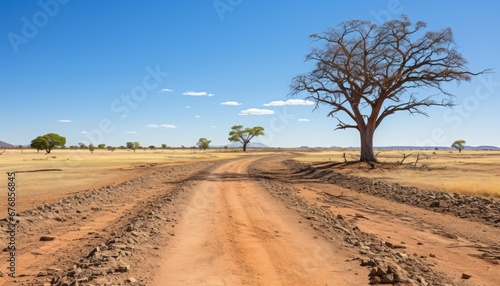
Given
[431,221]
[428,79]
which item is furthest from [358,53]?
[431,221]

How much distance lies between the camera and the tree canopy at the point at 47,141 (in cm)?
9812

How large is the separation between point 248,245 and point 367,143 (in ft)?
92.9

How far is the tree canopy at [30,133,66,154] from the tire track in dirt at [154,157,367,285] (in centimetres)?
10018

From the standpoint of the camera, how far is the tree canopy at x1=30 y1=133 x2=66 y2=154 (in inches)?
3863

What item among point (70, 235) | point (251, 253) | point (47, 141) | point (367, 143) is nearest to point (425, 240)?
point (251, 253)

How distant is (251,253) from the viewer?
6746 mm

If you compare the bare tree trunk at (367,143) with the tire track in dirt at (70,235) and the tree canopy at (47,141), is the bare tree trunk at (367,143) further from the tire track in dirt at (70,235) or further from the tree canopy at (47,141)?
the tree canopy at (47,141)

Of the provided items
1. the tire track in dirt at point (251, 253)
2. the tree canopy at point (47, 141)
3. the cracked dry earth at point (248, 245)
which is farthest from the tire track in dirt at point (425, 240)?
the tree canopy at point (47, 141)

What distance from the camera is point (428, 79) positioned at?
30984mm

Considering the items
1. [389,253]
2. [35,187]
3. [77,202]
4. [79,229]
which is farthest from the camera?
[35,187]

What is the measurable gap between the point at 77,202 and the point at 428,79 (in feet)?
98.2

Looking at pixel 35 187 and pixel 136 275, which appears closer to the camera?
pixel 136 275

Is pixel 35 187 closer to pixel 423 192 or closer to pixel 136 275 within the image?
pixel 136 275

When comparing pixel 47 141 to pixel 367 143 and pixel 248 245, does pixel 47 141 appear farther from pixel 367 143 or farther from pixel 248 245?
pixel 248 245
